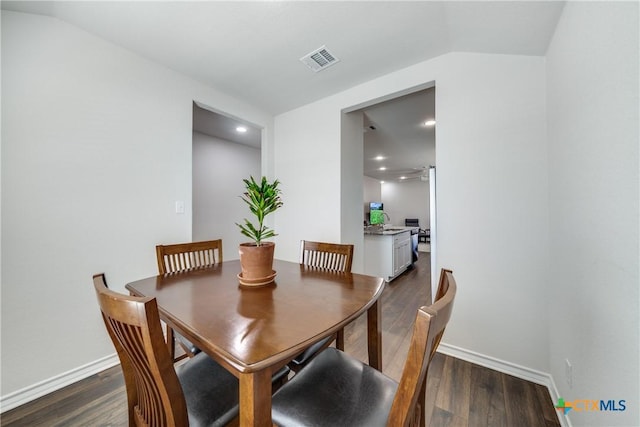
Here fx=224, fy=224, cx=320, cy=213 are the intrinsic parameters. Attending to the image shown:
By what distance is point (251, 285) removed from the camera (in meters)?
1.17

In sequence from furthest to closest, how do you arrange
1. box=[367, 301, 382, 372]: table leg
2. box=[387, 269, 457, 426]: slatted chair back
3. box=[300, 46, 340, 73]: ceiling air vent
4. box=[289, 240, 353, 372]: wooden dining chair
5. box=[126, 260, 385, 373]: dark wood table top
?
1. box=[300, 46, 340, 73]: ceiling air vent
2. box=[289, 240, 353, 372]: wooden dining chair
3. box=[367, 301, 382, 372]: table leg
4. box=[126, 260, 385, 373]: dark wood table top
5. box=[387, 269, 457, 426]: slatted chair back

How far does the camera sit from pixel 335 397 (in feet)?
2.70

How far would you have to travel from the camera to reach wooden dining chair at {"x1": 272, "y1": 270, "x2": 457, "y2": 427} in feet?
1.77

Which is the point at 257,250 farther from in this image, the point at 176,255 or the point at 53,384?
the point at 53,384

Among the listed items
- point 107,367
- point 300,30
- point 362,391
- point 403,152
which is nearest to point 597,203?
point 362,391

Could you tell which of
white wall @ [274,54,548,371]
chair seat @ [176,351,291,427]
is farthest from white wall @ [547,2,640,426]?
chair seat @ [176,351,291,427]

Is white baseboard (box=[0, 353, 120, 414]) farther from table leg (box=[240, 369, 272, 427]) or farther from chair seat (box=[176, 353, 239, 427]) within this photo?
table leg (box=[240, 369, 272, 427])

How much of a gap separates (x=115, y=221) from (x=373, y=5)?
2.46m

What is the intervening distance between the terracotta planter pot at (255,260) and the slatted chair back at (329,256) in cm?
57

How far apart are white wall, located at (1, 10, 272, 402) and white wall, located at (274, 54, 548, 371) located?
97.0 inches

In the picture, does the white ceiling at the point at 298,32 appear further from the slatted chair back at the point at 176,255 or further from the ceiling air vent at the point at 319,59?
the slatted chair back at the point at 176,255

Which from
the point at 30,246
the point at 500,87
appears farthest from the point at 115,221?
the point at 500,87

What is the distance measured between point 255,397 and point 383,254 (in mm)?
3506

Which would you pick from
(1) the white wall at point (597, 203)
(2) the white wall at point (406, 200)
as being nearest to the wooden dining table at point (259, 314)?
(1) the white wall at point (597, 203)
